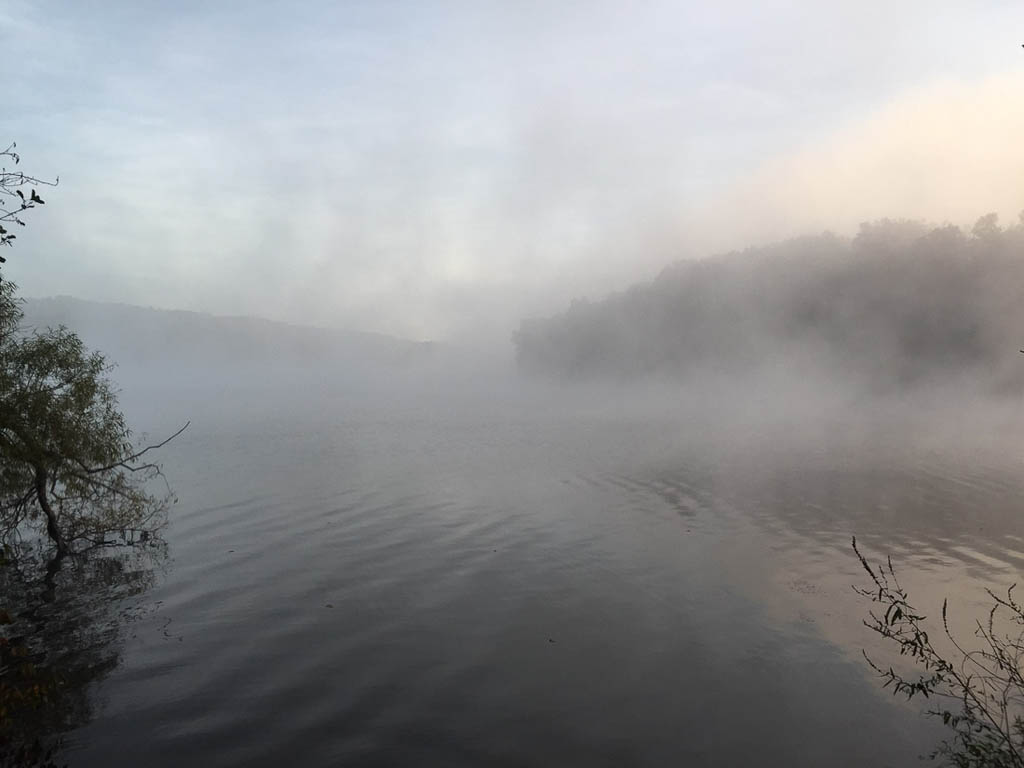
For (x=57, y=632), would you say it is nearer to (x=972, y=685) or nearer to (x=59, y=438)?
(x=59, y=438)

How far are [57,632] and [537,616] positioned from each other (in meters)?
13.3

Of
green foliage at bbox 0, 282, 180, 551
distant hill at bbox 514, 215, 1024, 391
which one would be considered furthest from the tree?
distant hill at bbox 514, 215, 1024, 391

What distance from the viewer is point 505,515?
1171 inches

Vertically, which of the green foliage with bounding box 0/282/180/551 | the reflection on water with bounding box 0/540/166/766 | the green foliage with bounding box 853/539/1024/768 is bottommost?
the green foliage with bounding box 853/539/1024/768

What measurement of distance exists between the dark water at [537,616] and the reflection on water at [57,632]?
59cm

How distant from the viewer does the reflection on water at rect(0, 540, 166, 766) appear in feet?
38.6

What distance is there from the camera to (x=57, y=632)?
16.8 meters

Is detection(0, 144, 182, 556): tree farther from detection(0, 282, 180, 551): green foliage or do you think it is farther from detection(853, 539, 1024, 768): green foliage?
detection(853, 539, 1024, 768): green foliage

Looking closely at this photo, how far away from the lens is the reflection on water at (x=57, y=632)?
11.8 m

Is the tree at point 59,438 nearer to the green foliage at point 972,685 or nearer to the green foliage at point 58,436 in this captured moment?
the green foliage at point 58,436

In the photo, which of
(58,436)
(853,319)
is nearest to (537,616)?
(58,436)

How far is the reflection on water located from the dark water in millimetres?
594

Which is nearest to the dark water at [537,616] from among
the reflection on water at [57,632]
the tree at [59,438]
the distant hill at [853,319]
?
the reflection on water at [57,632]

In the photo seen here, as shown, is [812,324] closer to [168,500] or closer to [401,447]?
[401,447]
